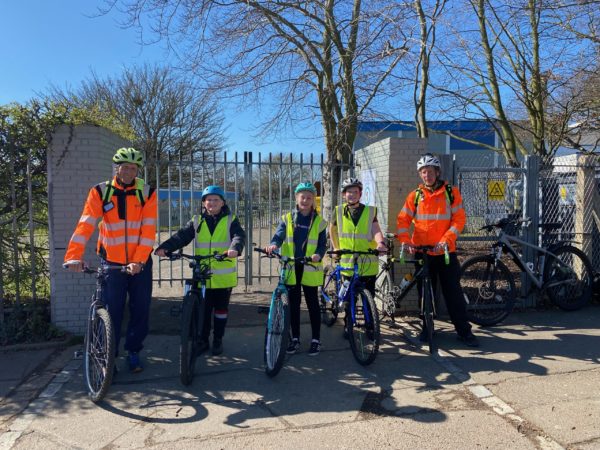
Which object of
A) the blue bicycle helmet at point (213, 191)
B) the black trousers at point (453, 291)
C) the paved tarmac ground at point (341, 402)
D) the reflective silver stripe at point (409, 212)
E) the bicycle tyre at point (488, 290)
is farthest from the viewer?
the bicycle tyre at point (488, 290)

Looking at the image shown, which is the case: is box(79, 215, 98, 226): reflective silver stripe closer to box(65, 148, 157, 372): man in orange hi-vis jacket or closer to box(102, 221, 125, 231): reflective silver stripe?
box(65, 148, 157, 372): man in orange hi-vis jacket

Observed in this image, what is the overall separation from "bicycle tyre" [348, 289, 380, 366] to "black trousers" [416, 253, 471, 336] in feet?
3.80

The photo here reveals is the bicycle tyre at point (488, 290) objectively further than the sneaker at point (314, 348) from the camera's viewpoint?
Yes

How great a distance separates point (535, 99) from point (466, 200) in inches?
153

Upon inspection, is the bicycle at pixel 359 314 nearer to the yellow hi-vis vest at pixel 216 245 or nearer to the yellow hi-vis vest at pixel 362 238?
the yellow hi-vis vest at pixel 362 238

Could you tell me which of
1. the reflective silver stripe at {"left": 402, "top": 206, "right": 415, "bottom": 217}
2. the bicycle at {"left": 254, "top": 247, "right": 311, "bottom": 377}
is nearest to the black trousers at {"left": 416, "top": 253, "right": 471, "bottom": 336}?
the reflective silver stripe at {"left": 402, "top": 206, "right": 415, "bottom": 217}

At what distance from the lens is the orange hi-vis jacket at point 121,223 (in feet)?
12.9

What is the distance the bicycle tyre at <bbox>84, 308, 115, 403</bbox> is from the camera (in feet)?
11.5

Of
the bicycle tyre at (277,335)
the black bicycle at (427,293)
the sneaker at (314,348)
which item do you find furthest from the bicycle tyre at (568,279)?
the bicycle tyre at (277,335)

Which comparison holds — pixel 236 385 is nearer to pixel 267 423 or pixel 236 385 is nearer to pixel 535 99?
pixel 267 423

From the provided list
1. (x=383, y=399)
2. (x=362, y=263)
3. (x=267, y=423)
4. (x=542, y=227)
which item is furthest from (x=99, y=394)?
(x=542, y=227)

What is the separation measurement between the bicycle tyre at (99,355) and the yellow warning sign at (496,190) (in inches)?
205

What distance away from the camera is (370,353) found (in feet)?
13.8

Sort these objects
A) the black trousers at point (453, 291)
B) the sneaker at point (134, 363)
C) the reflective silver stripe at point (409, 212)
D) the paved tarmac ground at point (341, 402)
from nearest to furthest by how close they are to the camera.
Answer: the paved tarmac ground at point (341, 402) → the sneaker at point (134, 363) → the black trousers at point (453, 291) → the reflective silver stripe at point (409, 212)
